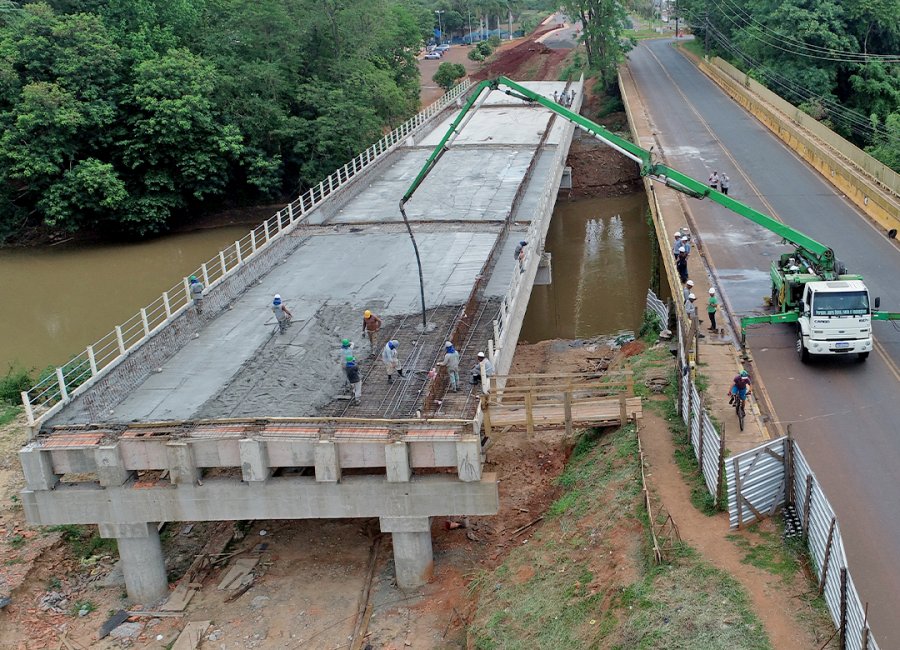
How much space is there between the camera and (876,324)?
27453 mm

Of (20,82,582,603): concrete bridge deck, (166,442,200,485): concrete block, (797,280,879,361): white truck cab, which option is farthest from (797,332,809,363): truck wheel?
(166,442,200,485): concrete block

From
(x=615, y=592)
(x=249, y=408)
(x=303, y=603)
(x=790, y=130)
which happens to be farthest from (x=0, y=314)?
(x=790, y=130)

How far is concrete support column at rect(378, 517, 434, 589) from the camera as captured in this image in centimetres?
1991

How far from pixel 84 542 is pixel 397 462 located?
30.4 feet

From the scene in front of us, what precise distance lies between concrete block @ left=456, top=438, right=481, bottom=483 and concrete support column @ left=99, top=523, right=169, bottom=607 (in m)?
7.04

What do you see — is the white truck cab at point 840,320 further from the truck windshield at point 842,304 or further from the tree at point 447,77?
the tree at point 447,77

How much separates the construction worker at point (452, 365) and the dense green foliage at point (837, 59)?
46351mm

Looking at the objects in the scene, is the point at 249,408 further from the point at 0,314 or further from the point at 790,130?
the point at 790,130

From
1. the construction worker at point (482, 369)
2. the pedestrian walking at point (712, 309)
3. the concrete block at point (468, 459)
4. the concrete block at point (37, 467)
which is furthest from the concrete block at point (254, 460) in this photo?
the pedestrian walking at point (712, 309)

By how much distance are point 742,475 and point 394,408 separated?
8.07m

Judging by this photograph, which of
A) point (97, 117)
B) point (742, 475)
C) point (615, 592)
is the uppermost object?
point (97, 117)

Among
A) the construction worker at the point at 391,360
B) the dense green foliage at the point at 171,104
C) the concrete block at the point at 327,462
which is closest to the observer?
the concrete block at the point at 327,462

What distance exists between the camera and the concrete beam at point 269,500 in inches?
772

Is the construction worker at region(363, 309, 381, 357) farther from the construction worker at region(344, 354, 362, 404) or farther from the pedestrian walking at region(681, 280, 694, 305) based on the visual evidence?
the pedestrian walking at region(681, 280, 694, 305)
